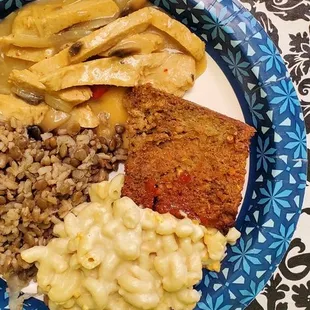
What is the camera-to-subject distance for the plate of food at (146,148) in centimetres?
274

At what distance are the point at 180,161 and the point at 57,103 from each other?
0.67 metres

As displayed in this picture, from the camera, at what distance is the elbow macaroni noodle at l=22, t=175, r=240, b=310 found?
265 centimetres

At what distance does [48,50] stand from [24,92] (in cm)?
24

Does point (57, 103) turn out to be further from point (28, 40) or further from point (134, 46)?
point (134, 46)

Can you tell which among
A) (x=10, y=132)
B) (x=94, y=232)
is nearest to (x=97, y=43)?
(x=10, y=132)

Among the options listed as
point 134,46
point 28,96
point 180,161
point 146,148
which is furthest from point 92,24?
point 180,161

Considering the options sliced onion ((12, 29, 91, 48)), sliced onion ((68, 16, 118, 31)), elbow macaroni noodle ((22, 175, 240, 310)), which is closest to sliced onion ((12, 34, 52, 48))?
sliced onion ((12, 29, 91, 48))

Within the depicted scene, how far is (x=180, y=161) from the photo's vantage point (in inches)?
114

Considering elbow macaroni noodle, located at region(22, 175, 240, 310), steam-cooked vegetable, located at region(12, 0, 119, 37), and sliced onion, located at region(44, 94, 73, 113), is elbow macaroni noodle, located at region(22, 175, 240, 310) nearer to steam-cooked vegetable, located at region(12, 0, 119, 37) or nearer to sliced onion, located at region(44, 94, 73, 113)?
sliced onion, located at region(44, 94, 73, 113)

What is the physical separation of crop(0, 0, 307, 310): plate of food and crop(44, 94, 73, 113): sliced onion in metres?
0.01

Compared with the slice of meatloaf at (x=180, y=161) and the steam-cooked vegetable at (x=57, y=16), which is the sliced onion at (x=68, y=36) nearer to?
the steam-cooked vegetable at (x=57, y=16)

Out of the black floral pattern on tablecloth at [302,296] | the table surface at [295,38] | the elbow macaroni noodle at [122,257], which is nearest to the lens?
the elbow macaroni noodle at [122,257]

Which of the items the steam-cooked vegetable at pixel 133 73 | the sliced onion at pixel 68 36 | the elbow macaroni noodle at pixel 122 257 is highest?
the sliced onion at pixel 68 36

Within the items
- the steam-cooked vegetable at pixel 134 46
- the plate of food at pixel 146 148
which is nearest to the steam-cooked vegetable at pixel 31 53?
the plate of food at pixel 146 148
